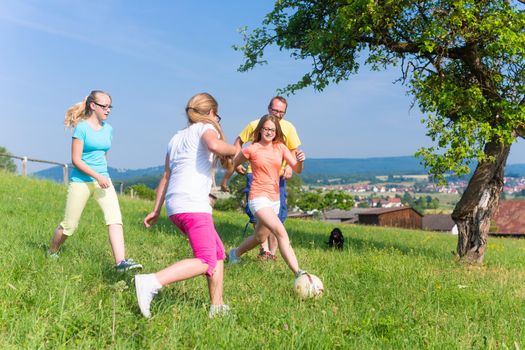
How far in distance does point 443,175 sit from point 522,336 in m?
5.98

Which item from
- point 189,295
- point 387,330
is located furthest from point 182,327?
point 387,330

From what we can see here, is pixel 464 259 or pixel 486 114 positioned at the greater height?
pixel 486 114

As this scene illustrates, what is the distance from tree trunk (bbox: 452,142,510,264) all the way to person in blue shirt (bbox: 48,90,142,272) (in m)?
7.30

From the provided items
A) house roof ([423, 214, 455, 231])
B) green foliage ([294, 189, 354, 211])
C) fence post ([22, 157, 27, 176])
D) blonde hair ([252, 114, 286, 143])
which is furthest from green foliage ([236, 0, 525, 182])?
green foliage ([294, 189, 354, 211])

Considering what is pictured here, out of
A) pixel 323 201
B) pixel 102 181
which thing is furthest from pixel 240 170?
pixel 323 201

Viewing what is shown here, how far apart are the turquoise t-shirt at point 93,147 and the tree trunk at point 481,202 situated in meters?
7.44

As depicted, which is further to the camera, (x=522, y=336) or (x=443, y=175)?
(x=443, y=175)

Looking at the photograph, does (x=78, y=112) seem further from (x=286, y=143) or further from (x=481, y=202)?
(x=481, y=202)

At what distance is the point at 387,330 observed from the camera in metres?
4.27

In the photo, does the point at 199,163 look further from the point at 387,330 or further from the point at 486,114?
the point at 486,114

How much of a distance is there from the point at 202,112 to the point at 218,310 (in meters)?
1.81

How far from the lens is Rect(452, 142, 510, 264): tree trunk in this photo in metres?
10.5

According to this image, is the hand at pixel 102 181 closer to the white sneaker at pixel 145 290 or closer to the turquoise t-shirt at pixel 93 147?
the turquoise t-shirt at pixel 93 147

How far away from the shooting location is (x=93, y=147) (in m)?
6.43
